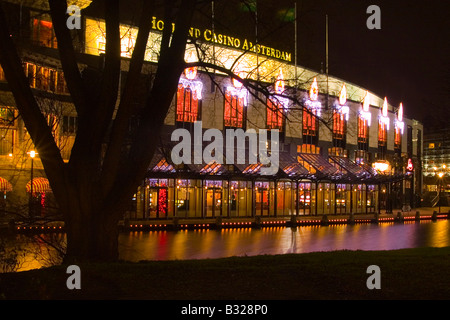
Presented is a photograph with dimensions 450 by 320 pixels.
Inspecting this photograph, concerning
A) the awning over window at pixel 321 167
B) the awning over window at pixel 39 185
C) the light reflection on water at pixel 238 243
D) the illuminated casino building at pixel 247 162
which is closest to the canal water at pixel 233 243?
the light reflection on water at pixel 238 243

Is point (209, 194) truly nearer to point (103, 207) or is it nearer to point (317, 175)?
point (317, 175)

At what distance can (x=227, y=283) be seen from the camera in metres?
8.22

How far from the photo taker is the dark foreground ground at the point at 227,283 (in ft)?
24.1

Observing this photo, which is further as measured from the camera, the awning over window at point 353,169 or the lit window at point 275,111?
the awning over window at point 353,169

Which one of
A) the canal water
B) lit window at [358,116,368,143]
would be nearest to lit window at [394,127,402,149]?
lit window at [358,116,368,143]

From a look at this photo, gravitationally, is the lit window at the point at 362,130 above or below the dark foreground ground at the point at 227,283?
above

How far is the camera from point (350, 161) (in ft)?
186

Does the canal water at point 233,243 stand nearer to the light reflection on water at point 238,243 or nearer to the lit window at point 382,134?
the light reflection on water at point 238,243

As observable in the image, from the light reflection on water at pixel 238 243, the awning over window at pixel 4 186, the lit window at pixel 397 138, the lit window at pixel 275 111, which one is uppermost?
the lit window at pixel 397 138

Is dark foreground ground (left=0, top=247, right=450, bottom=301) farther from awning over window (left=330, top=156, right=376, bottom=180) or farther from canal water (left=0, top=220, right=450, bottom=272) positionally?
awning over window (left=330, top=156, right=376, bottom=180)

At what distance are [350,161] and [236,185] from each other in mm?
17235

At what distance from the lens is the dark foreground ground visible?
7344 millimetres

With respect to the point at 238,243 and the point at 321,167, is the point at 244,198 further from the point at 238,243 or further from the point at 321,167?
the point at 238,243
